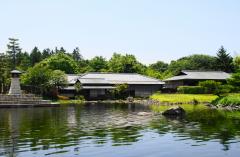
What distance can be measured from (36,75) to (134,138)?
204ft

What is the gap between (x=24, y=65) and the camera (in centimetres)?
12825

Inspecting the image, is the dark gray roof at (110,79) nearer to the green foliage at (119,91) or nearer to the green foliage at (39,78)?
the green foliage at (119,91)

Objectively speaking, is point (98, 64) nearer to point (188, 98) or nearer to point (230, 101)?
point (188, 98)

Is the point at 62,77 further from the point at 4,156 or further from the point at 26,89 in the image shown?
the point at 4,156

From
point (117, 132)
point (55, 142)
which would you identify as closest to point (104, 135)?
point (117, 132)

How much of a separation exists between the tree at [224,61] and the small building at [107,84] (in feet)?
82.7

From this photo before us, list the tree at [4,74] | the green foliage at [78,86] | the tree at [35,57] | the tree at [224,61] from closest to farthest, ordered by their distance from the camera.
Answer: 1. the tree at [4,74]
2. the green foliage at [78,86]
3. the tree at [224,61]
4. the tree at [35,57]

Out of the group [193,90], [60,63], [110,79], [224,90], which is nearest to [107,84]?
[110,79]

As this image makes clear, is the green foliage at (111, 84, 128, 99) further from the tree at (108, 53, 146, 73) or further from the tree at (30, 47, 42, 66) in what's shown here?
the tree at (30, 47, 42, 66)

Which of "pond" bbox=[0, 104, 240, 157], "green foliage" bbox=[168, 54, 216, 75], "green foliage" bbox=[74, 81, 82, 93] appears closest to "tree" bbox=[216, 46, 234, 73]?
"green foliage" bbox=[168, 54, 216, 75]

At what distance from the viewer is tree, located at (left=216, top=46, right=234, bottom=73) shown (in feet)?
377

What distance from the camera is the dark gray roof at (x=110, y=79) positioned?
95.7 meters

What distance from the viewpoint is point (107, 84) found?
96.5m

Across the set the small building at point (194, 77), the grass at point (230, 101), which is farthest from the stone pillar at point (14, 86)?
the small building at point (194, 77)
